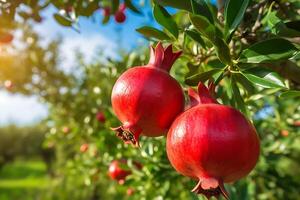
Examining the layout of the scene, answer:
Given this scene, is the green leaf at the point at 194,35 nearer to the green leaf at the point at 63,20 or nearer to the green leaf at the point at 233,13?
the green leaf at the point at 233,13

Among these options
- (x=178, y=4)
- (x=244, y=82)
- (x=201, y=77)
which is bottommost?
(x=244, y=82)

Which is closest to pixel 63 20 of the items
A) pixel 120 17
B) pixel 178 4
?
pixel 120 17

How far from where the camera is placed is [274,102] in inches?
113

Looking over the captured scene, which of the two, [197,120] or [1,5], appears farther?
[1,5]

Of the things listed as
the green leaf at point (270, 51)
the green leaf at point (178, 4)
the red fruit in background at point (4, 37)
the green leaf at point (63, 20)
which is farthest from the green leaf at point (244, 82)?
the red fruit in background at point (4, 37)

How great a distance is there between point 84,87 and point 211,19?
17.7 feet

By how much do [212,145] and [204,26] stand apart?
29cm

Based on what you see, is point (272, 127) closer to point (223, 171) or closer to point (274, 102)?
point (274, 102)

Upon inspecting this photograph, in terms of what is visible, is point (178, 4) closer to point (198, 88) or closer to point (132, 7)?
point (198, 88)

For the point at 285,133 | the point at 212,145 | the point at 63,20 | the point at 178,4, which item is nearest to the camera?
the point at 212,145

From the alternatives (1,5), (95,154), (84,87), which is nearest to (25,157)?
(84,87)

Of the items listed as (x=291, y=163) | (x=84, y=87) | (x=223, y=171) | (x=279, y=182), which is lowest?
(x=291, y=163)

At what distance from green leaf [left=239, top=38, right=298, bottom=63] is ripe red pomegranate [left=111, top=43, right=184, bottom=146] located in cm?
19

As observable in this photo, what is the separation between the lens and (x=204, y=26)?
0.99 metres
